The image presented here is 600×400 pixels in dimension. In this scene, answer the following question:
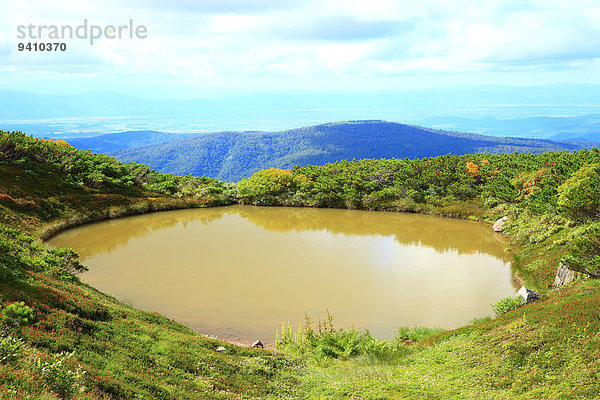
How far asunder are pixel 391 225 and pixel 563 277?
51.6 feet

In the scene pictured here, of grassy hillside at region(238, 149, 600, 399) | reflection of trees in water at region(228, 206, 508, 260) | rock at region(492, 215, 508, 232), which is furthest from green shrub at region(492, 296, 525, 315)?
rock at region(492, 215, 508, 232)

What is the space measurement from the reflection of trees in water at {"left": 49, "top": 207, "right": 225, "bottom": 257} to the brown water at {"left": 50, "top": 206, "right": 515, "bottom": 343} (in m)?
0.07

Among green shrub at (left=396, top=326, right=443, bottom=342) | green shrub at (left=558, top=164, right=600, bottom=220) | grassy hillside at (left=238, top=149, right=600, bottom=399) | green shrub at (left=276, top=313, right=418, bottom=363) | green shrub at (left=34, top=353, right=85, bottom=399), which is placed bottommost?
green shrub at (left=396, top=326, right=443, bottom=342)

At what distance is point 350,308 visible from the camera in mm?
16359

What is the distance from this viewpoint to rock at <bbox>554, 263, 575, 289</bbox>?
14480 mm

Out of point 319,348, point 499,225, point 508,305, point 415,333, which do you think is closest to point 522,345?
point 508,305

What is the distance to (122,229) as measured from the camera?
27500 millimetres

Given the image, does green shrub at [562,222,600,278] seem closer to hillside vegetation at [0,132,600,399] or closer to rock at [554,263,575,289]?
hillside vegetation at [0,132,600,399]

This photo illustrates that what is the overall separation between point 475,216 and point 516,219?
5400 millimetres

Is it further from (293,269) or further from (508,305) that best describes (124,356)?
(293,269)

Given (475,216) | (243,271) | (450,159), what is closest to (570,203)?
(243,271)

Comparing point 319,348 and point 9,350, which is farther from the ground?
point 9,350

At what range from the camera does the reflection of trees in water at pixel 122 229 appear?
77.3 feet

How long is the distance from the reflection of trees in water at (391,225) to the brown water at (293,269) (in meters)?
0.12
